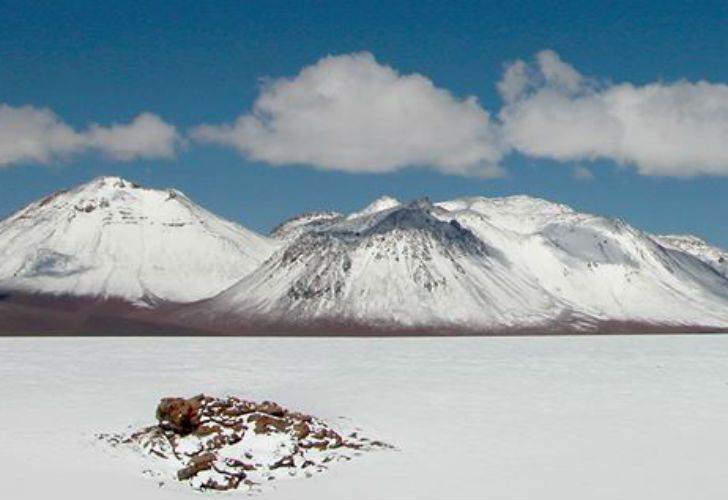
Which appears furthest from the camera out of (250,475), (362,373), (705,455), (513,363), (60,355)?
(60,355)

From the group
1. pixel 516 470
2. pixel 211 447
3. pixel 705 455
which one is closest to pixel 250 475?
pixel 211 447

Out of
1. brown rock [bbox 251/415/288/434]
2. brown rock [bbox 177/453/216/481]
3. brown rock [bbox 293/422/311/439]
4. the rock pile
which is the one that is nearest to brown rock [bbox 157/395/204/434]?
the rock pile

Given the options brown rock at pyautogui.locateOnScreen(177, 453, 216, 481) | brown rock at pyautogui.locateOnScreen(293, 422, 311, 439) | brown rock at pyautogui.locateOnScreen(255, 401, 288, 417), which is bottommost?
brown rock at pyautogui.locateOnScreen(177, 453, 216, 481)

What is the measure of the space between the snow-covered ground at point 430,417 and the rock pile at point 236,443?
2.33ft

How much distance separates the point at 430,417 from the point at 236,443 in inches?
315

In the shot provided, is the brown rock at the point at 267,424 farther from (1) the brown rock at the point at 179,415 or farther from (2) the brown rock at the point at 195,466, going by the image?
(2) the brown rock at the point at 195,466

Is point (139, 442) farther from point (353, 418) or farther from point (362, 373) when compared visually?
point (362, 373)

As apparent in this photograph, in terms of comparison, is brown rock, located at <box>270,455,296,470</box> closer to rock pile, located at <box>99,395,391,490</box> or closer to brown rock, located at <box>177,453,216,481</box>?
rock pile, located at <box>99,395,391,490</box>

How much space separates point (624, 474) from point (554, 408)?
911 centimetres

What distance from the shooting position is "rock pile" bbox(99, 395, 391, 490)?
2570cm

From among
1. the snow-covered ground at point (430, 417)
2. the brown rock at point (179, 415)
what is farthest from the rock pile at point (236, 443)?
Answer: the snow-covered ground at point (430, 417)

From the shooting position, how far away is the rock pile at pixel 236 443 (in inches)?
1012

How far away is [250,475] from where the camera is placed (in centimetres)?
2577

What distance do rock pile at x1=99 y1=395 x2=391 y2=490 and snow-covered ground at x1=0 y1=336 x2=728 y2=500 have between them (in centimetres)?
71
